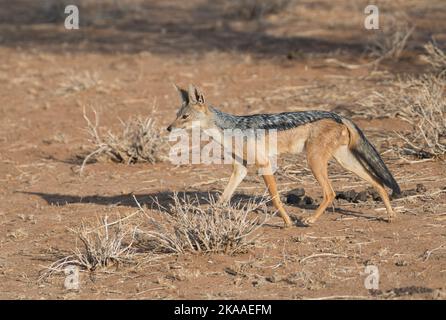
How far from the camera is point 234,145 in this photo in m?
8.94

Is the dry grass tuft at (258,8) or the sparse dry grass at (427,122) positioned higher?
the dry grass tuft at (258,8)

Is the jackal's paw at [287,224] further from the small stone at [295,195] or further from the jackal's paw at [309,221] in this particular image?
the small stone at [295,195]

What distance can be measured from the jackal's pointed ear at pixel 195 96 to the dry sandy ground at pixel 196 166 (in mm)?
1429

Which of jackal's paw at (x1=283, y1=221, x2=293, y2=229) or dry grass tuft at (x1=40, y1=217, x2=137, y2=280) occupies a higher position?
jackal's paw at (x1=283, y1=221, x2=293, y2=229)

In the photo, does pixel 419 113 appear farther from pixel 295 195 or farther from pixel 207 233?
pixel 207 233

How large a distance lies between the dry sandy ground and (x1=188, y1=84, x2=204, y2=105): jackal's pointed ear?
1.43 m

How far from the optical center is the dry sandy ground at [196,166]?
7.53 meters

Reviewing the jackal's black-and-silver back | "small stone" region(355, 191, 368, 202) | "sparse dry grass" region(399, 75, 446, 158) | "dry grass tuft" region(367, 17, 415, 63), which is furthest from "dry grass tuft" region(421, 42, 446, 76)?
the jackal's black-and-silver back

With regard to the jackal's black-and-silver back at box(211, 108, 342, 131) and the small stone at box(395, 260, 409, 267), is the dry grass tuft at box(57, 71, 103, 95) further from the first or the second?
the small stone at box(395, 260, 409, 267)

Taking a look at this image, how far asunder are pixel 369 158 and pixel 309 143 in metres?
0.60

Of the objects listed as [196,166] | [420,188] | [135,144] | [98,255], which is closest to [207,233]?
[98,255]

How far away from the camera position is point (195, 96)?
9.08 metres

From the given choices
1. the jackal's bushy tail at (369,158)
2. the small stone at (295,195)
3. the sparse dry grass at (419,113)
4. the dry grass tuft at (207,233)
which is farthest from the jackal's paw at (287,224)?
the sparse dry grass at (419,113)

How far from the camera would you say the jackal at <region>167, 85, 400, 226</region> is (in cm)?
870
